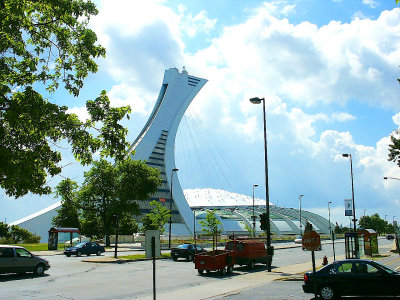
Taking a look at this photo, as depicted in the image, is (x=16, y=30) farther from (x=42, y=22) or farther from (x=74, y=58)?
(x=74, y=58)

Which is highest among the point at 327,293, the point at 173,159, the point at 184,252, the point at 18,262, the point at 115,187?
the point at 173,159

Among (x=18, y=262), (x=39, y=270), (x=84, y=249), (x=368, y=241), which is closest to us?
(x=18, y=262)

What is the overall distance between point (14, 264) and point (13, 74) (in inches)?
541

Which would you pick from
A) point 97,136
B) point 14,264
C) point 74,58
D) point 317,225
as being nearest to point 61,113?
point 97,136

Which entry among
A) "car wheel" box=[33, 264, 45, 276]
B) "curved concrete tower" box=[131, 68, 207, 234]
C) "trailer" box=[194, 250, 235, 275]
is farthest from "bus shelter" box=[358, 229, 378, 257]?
"curved concrete tower" box=[131, 68, 207, 234]

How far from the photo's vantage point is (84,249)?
120 feet

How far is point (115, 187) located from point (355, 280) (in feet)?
132

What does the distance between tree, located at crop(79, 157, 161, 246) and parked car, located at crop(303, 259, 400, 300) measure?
116 ft

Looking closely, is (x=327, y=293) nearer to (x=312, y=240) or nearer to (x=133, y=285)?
(x=312, y=240)

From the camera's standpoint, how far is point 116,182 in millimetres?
50250

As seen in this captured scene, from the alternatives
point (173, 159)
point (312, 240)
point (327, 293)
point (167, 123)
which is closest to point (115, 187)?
point (327, 293)

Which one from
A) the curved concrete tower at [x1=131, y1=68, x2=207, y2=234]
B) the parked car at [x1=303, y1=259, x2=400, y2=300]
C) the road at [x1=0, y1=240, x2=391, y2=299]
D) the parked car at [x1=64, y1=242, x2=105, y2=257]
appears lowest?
the parked car at [x1=64, y1=242, x2=105, y2=257]

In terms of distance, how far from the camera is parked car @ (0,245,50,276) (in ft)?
64.7

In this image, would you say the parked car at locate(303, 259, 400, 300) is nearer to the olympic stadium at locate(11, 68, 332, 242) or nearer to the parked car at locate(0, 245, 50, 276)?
the parked car at locate(0, 245, 50, 276)
